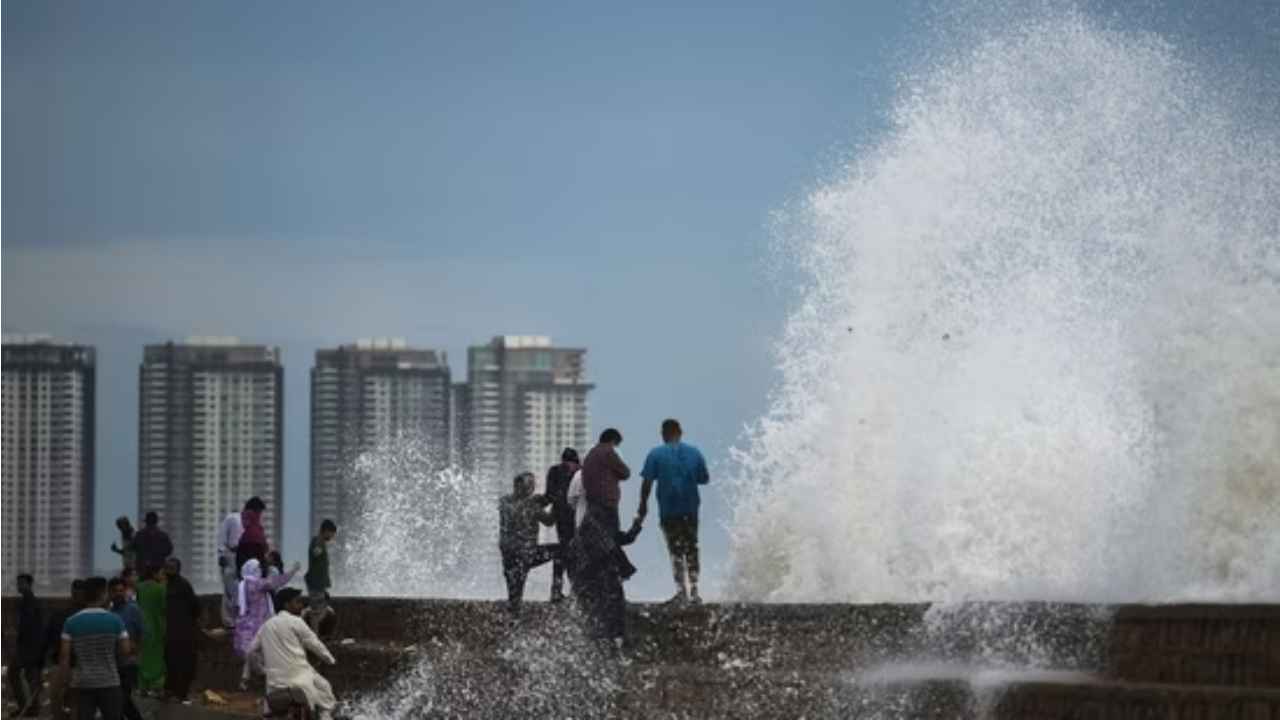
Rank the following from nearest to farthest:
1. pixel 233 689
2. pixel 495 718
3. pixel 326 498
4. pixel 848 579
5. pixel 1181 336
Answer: pixel 495 718
pixel 1181 336
pixel 848 579
pixel 233 689
pixel 326 498

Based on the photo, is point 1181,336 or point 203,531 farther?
point 203,531

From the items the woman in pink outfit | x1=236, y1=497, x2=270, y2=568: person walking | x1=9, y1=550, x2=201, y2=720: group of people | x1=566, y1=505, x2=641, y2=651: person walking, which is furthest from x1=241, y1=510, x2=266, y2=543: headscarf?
x1=566, y1=505, x2=641, y2=651: person walking

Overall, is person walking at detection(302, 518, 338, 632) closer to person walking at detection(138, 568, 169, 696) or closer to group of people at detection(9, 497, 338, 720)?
group of people at detection(9, 497, 338, 720)

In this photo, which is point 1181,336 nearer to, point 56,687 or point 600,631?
point 600,631

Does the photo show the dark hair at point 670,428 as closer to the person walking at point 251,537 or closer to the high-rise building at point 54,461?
the person walking at point 251,537

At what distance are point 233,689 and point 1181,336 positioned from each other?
8667 mm

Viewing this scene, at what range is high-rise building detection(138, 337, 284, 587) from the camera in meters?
162

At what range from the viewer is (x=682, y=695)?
16.1 m

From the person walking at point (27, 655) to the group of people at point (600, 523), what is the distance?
13.4 ft

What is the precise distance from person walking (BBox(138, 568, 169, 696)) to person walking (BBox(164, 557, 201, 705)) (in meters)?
0.04

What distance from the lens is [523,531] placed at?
19.8 m

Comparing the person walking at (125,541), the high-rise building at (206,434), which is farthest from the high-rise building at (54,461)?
the person walking at (125,541)

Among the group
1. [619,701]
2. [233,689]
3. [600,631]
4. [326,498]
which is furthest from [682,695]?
[326,498]

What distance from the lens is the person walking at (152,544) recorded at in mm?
23245
